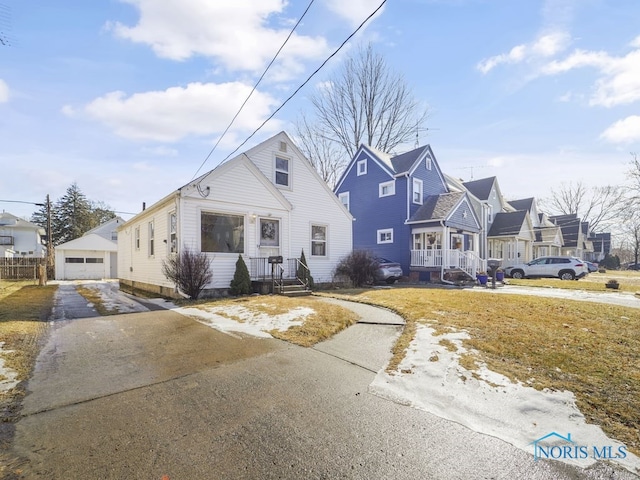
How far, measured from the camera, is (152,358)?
4.47 metres

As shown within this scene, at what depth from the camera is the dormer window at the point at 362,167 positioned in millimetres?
22234

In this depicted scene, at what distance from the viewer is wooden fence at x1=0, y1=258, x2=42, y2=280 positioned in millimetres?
24797

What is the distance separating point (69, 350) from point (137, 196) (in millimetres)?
29934

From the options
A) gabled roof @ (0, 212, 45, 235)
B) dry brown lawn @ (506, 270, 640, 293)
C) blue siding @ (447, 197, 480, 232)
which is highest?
gabled roof @ (0, 212, 45, 235)

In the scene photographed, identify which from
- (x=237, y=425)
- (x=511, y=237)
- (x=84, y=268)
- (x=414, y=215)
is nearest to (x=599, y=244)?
(x=511, y=237)

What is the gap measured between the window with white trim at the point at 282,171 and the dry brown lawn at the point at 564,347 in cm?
770

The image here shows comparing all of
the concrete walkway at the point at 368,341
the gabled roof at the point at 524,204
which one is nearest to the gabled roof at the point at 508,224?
the gabled roof at the point at 524,204

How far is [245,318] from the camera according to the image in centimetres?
700

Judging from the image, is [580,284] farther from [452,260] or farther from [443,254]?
[443,254]

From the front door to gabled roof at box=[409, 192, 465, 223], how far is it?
389 inches

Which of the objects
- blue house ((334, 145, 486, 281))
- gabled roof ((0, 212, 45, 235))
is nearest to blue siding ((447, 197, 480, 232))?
blue house ((334, 145, 486, 281))

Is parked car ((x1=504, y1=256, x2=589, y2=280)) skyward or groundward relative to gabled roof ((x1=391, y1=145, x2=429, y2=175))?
groundward

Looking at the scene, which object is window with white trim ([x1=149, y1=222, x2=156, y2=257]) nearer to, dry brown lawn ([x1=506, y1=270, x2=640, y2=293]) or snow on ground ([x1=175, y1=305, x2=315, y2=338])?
snow on ground ([x1=175, y1=305, x2=315, y2=338])

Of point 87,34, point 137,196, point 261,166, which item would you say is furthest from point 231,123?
point 137,196
